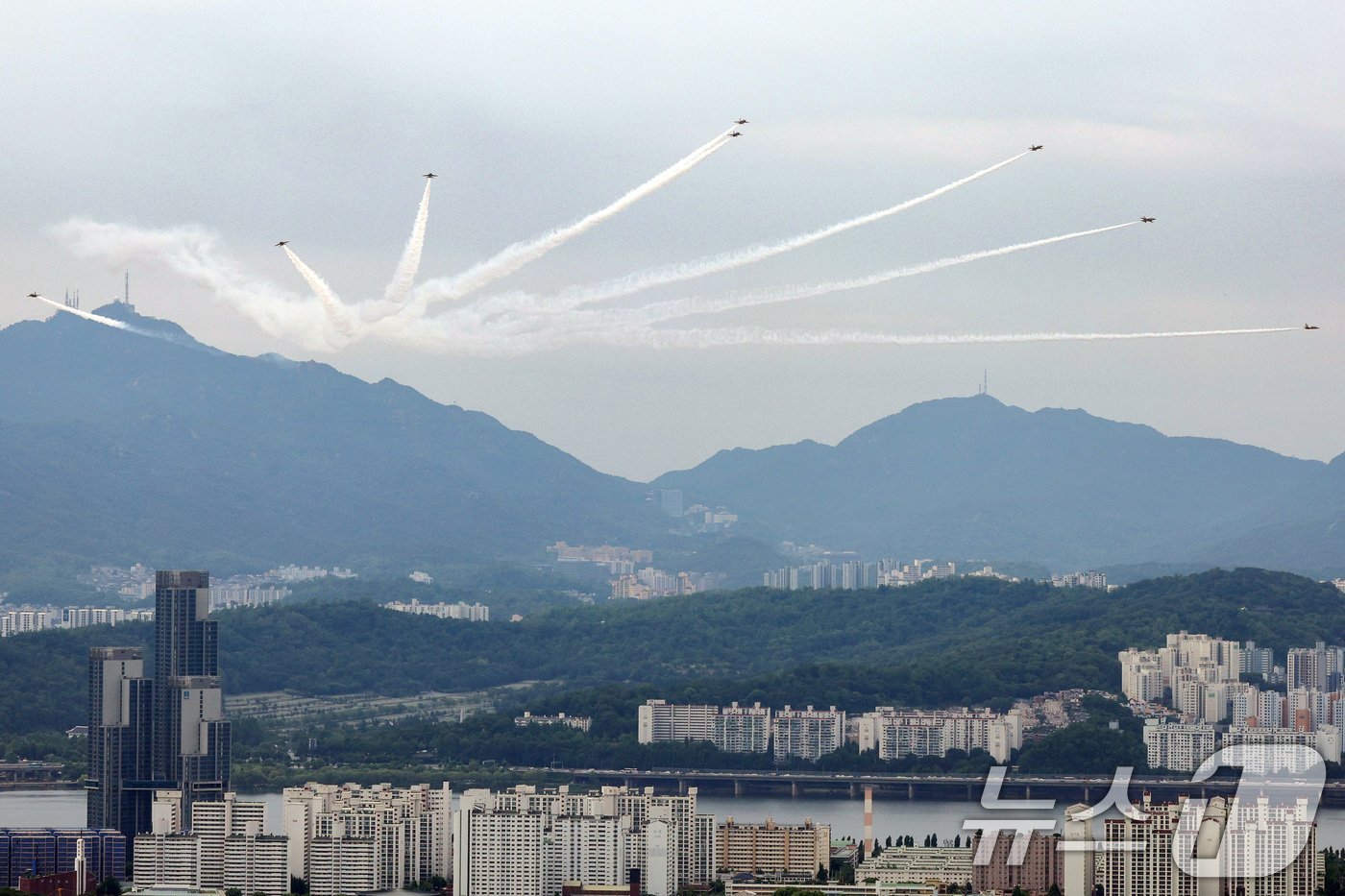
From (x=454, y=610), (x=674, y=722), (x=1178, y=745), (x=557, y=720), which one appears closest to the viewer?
(x=1178, y=745)

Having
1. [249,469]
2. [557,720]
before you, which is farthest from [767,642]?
[249,469]

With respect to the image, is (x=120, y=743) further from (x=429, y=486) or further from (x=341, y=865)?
(x=429, y=486)

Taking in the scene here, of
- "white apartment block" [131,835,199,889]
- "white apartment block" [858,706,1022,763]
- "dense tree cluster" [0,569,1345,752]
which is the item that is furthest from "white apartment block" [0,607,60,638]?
"white apartment block" [131,835,199,889]

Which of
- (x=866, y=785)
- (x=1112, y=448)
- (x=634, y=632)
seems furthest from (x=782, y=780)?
(x=1112, y=448)

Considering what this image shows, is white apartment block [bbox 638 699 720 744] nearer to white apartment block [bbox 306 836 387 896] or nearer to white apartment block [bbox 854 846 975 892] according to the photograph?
white apartment block [bbox 854 846 975 892]

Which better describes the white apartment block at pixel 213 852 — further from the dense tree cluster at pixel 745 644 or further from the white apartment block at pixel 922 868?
the dense tree cluster at pixel 745 644

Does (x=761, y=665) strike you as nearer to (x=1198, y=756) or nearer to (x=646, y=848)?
(x=1198, y=756)
